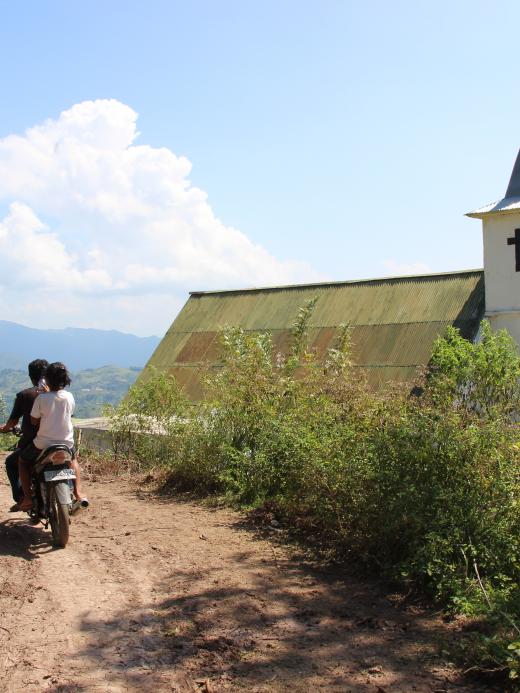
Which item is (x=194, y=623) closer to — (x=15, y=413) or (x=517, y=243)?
(x=15, y=413)

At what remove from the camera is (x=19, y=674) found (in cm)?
477

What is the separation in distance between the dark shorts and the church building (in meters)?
18.3

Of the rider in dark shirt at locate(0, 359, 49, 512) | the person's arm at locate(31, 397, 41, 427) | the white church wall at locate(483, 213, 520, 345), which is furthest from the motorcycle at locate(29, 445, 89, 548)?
the white church wall at locate(483, 213, 520, 345)

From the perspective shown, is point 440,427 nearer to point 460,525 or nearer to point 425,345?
point 460,525

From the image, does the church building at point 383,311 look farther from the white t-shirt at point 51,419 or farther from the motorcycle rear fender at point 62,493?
the motorcycle rear fender at point 62,493

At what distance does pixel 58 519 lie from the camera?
23.9 feet

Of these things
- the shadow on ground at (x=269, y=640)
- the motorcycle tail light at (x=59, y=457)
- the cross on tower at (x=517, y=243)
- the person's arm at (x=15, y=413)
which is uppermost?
the cross on tower at (x=517, y=243)

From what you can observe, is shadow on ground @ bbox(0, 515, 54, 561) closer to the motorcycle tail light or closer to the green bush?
the motorcycle tail light

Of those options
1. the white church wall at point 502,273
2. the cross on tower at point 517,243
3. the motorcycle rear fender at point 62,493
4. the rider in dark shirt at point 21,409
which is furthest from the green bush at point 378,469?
the cross on tower at point 517,243

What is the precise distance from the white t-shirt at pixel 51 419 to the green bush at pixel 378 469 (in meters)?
2.58

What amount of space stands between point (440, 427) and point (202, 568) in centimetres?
248

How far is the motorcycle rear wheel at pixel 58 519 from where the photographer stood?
7223mm

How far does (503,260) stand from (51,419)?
21.5m

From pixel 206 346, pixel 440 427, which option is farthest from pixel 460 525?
pixel 206 346
